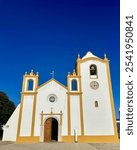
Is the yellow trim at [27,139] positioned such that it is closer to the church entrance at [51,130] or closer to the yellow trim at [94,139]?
the church entrance at [51,130]

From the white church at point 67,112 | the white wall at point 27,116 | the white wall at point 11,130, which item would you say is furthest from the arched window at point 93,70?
the white wall at point 11,130

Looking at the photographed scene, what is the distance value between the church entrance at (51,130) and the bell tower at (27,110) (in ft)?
5.05

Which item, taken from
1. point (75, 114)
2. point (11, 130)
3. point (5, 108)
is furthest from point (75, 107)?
point (5, 108)

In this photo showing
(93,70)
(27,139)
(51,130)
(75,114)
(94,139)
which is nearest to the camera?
(27,139)

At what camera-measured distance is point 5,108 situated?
2706 cm

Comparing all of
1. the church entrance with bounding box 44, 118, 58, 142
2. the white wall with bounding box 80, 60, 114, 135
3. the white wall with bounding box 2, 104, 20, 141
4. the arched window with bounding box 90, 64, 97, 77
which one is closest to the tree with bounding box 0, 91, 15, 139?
the white wall with bounding box 2, 104, 20, 141

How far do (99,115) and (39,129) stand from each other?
7214 mm

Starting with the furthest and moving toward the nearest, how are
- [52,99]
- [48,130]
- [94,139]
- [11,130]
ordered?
1. [52,99]
2. [48,130]
3. [11,130]
4. [94,139]

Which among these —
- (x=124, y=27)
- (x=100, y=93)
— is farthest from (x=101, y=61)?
(x=124, y=27)

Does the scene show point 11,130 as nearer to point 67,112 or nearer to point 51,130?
point 51,130

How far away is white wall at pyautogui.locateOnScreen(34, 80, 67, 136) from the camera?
67.6 ft

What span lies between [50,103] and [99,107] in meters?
5.99

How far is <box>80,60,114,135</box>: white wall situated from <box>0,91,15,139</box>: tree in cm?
1261

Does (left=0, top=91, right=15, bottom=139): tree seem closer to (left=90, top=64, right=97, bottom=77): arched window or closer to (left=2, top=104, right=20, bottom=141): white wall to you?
(left=2, top=104, right=20, bottom=141): white wall
